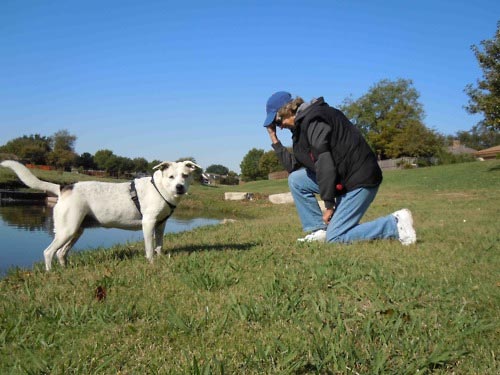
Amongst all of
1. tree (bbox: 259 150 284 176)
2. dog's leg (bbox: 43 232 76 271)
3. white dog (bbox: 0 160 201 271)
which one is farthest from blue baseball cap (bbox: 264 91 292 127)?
tree (bbox: 259 150 284 176)

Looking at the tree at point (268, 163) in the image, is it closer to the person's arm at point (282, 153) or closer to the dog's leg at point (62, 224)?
the person's arm at point (282, 153)

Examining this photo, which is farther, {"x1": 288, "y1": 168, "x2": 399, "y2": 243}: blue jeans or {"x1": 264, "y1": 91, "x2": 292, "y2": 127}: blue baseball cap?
{"x1": 264, "y1": 91, "x2": 292, "y2": 127}: blue baseball cap

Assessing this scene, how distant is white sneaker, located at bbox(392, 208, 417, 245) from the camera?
17.5ft

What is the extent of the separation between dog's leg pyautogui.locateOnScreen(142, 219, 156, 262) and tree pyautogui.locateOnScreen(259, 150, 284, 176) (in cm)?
8314

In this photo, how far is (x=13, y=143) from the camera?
65.4 metres

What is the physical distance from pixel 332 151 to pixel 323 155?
23cm

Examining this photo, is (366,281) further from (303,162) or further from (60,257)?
(60,257)

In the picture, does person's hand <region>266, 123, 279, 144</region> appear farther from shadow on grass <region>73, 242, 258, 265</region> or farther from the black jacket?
shadow on grass <region>73, 242, 258, 265</region>

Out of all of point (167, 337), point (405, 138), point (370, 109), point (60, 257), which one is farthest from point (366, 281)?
point (370, 109)

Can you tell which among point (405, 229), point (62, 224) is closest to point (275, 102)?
point (405, 229)

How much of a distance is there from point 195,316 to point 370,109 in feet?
224

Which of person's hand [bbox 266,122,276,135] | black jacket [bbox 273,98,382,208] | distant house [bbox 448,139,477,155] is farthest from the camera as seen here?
distant house [bbox 448,139,477,155]

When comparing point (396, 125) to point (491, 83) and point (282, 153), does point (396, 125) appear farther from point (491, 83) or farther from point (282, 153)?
point (282, 153)

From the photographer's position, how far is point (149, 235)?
201 inches
